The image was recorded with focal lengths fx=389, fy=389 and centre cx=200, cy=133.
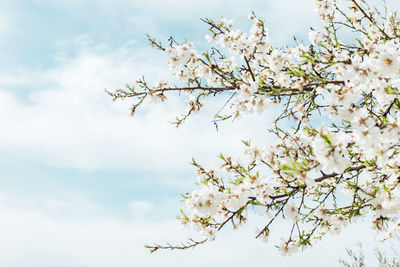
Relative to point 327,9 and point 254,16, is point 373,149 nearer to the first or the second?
point 254,16

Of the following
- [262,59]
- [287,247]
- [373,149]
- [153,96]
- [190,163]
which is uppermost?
[262,59]

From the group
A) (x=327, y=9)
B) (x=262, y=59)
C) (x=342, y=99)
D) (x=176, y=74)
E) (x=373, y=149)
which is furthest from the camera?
(x=327, y=9)

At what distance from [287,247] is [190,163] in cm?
121

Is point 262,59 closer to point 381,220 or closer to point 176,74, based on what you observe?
point 176,74

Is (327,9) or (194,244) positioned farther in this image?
(327,9)

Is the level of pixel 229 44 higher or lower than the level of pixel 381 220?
higher

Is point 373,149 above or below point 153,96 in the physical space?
below

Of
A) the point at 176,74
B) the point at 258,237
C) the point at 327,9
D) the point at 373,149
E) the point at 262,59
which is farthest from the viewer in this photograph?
the point at 327,9

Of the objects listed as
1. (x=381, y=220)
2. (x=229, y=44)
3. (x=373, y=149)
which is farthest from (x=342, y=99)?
(x=229, y=44)

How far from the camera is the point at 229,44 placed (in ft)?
14.8

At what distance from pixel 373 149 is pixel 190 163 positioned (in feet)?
5.62

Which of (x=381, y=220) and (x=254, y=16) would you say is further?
(x=254, y=16)

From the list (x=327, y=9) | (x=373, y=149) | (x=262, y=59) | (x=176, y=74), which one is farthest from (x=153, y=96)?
(x=327, y=9)

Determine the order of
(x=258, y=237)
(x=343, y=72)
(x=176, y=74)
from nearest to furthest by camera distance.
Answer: (x=343, y=72) → (x=258, y=237) → (x=176, y=74)
